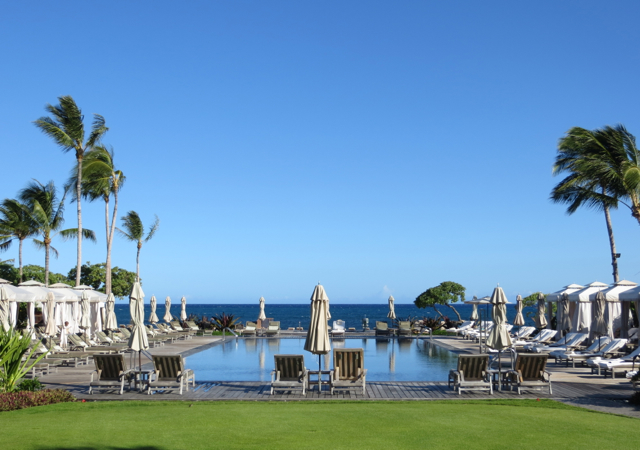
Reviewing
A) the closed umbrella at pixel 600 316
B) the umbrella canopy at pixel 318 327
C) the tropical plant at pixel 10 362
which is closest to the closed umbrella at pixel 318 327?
the umbrella canopy at pixel 318 327

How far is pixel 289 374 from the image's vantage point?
11891 mm

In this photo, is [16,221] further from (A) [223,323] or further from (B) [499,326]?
(B) [499,326]

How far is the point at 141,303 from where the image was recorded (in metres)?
13.2

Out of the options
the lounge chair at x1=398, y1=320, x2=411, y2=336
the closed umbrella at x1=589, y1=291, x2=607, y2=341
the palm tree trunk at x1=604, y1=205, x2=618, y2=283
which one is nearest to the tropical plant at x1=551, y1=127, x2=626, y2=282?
the palm tree trunk at x1=604, y1=205, x2=618, y2=283

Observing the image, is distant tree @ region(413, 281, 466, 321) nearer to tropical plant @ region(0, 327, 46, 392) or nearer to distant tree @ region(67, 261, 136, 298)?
distant tree @ region(67, 261, 136, 298)

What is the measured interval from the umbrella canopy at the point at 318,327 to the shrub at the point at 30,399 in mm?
4556

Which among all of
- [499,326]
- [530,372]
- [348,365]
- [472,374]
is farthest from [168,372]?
[499,326]

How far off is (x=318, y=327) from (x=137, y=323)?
13.0 feet

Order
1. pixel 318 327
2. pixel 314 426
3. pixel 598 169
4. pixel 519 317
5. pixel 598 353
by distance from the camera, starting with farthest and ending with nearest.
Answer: pixel 519 317 → pixel 598 169 → pixel 598 353 → pixel 318 327 → pixel 314 426

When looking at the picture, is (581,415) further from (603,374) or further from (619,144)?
(619,144)

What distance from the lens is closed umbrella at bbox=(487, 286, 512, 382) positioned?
13.1 metres

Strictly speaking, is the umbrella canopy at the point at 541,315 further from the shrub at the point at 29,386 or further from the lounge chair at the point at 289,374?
the shrub at the point at 29,386

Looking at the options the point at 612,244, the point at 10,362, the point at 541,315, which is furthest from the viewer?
the point at 612,244

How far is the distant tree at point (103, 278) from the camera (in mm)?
49156
